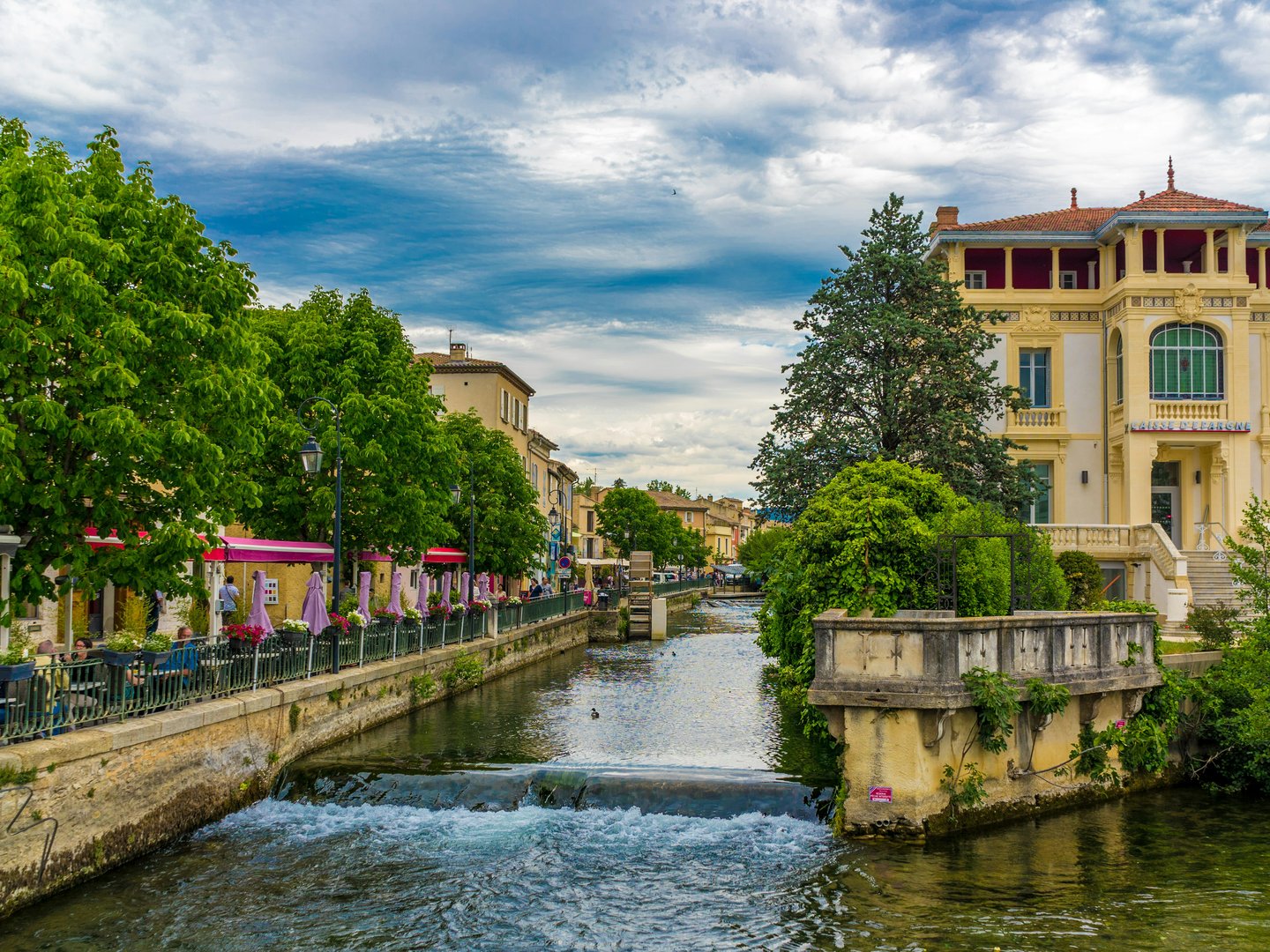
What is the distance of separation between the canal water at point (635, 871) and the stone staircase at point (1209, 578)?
16.5 metres

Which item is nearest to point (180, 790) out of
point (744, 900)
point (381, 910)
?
point (381, 910)

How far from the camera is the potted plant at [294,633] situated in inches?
774

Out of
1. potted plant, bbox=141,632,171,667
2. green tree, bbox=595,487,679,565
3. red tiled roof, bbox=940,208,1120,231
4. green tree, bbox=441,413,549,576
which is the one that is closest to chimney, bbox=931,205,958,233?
red tiled roof, bbox=940,208,1120,231

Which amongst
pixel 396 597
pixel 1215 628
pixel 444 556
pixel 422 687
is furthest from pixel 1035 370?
pixel 422 687

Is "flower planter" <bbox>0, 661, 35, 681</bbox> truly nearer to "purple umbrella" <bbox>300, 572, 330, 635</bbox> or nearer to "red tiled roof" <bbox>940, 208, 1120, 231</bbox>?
"purple umbrella" <bbox>300, 572, 330, 635</bbox>

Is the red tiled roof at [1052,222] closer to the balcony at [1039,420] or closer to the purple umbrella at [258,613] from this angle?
the balcony at [1039,420]

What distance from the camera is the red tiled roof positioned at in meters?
37.6

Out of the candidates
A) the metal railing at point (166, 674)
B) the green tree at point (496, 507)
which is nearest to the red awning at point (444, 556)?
the green tree at point (496, 507)

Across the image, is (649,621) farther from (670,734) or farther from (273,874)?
(273,874)

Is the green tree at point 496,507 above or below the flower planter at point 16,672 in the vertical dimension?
above

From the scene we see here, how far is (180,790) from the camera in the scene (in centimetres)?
1477

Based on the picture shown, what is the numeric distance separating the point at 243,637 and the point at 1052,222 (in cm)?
3199

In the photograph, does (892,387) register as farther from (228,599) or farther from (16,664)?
(16,664)

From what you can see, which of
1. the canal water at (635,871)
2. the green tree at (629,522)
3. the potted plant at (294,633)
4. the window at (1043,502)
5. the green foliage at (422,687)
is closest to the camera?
the canal water at (635,871)
